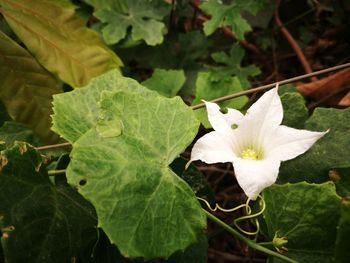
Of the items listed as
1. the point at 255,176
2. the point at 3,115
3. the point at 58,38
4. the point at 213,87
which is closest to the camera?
the point at 255,176

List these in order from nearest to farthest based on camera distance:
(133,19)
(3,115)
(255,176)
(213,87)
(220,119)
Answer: (255,176), (220,119), (3,115), (213,87), (133,19)

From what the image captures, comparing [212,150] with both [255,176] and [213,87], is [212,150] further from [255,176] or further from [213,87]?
[213,87]

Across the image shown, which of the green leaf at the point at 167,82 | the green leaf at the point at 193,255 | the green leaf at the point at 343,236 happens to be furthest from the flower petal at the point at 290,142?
the green leaf at the point at 167,82

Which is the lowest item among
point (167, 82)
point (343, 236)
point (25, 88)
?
point (167, 82)

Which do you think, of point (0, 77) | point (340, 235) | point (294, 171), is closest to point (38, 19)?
point (0, 77)

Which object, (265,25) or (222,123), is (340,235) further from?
(265,25)

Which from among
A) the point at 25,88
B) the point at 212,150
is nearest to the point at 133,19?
the point at 25,88

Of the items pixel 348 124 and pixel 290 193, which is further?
pixel 348 124
